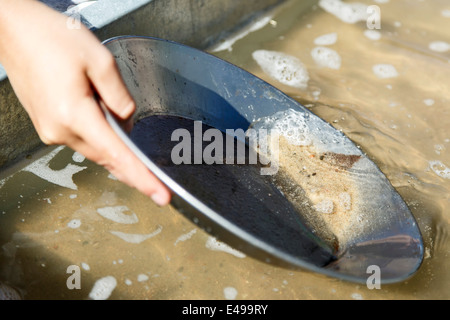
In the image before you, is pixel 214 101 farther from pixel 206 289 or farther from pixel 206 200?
pixel 206 289

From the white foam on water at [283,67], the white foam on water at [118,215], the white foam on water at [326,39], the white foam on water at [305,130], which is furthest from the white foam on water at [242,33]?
the white foam on water at [118,215]

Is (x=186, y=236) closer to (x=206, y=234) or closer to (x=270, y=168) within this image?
(x=206, y=234)

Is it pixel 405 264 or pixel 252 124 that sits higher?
pixel 252 124

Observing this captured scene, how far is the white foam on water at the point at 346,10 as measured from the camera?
2641 millimetres

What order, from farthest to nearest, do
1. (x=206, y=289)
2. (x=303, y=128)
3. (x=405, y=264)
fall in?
(x=303, y=128) → (x=206, y=289) → (x=405, y=264)

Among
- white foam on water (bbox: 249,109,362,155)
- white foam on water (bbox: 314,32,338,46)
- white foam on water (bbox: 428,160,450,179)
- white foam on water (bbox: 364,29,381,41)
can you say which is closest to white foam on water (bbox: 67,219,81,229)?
white foam on water (bbox: 249,109,362,155)

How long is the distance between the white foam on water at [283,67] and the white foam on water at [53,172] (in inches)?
41.6

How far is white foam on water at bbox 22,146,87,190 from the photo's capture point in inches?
69.4

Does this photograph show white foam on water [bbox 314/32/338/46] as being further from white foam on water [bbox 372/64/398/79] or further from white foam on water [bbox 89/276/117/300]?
white foam on water [bbox 89/276/117/300]

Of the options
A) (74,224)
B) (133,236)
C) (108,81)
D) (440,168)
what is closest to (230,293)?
(133,236)

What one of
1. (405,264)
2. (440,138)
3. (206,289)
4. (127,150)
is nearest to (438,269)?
(405,264)

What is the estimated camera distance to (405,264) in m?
1.39

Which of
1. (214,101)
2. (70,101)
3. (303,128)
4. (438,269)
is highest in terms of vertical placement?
(70,101)

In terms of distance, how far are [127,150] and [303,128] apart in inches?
32.6
